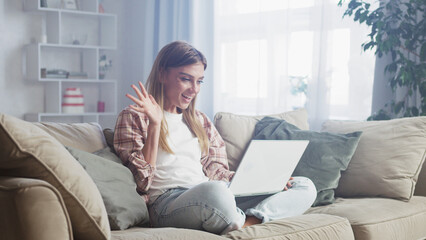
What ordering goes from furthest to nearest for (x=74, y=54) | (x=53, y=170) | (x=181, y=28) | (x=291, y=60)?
1. (x=74, y=54)
2. (x=181, y=28)
3. (x=291, y=60)
4. (x=53, y=170)

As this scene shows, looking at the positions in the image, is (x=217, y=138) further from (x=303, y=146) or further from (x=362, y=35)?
(x=362, y=35)

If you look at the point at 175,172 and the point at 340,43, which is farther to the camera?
the point at 340,43

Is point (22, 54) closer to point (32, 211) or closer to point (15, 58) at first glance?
point (15, 58)

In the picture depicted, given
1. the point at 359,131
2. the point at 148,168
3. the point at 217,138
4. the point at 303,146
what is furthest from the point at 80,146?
the point at 359,131

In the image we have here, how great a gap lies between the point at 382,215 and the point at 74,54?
3.58m

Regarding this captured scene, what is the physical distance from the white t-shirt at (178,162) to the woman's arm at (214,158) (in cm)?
10

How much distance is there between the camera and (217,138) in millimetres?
2342

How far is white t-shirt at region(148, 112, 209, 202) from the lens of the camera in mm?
1950

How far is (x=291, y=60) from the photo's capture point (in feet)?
12.5

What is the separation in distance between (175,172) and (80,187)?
718mm

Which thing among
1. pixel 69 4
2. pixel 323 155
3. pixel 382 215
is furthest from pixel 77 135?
pixel 69 4

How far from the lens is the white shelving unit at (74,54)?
4.54 meters

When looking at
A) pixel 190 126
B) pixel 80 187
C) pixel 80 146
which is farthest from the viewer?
pixel 190 126

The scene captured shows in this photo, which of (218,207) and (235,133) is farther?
(235,133)
